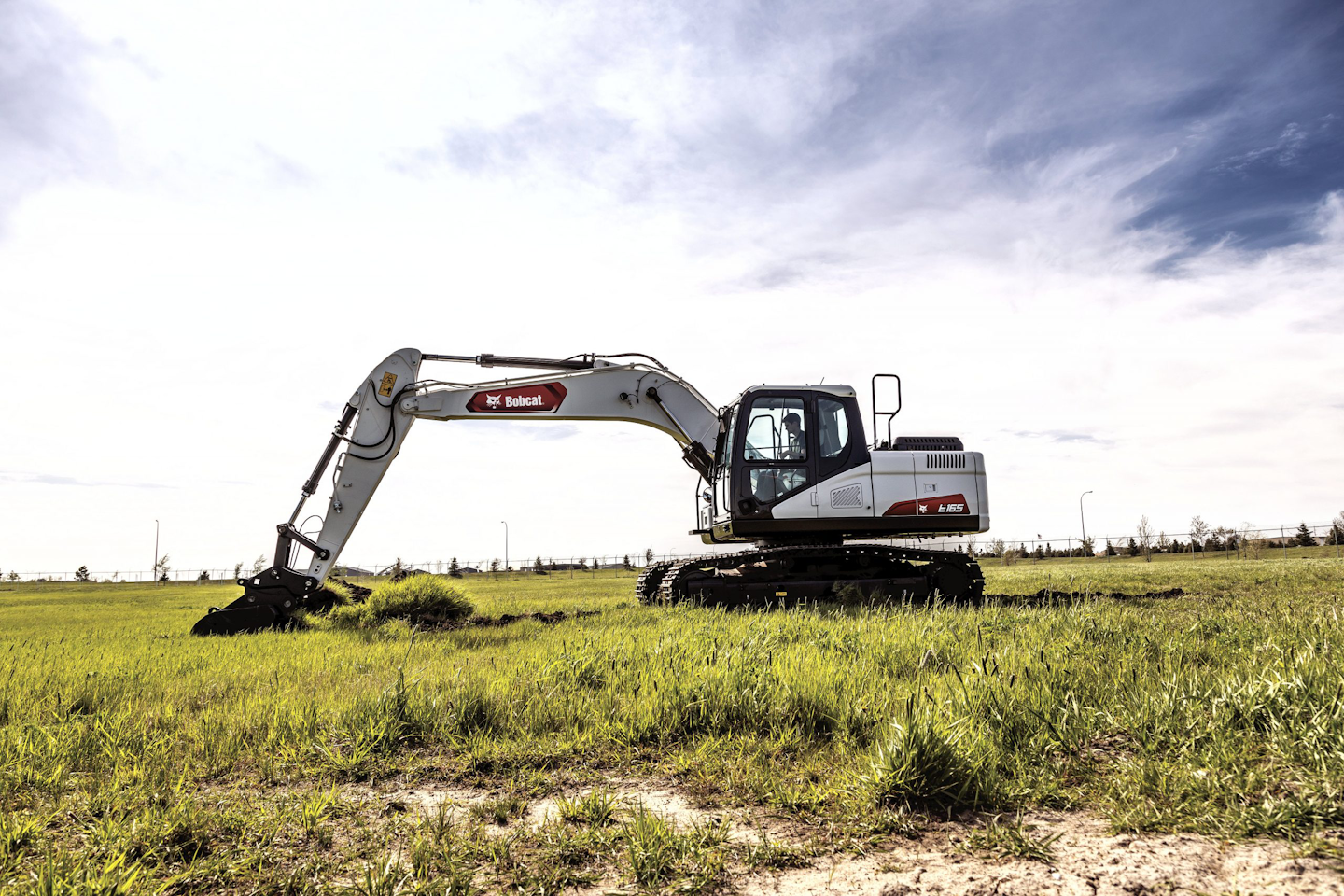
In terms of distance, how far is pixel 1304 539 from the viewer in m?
51.7

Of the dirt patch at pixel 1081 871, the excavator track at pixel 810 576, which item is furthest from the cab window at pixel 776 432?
the dirt patch at pixel 1081 871

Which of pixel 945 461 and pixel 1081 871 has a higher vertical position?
pixel 945 461

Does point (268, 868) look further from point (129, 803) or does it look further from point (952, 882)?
point (952, 882)

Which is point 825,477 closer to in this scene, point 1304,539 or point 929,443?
point 929,443

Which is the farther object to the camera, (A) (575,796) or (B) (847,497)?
(B) (847,497)

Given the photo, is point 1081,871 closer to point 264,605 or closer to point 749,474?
point 749,474

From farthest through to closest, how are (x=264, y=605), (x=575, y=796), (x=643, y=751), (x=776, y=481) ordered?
(x=776, y=481), (x=264, y=605), (x=643, y=751), (x=575, y=796)

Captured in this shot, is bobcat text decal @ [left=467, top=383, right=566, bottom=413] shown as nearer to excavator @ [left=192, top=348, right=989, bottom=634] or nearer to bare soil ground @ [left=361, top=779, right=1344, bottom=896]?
excavator @ [left=192, top=348, right=989, bottom=634]

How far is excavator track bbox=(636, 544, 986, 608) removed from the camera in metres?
11.4

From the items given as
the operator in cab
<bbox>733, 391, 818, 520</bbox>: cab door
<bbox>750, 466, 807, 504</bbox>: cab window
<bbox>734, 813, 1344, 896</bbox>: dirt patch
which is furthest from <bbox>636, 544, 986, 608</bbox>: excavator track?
<bbox>734, 813, 1344, 896</bbox>: dirt patch

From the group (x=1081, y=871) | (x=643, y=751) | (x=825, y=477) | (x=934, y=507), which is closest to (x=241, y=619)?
(x=825, y=477)

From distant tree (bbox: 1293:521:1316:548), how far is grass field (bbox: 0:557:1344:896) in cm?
6056

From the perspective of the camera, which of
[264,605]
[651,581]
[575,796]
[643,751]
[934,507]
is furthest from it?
[651,581]

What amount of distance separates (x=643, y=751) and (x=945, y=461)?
918 centimetres
